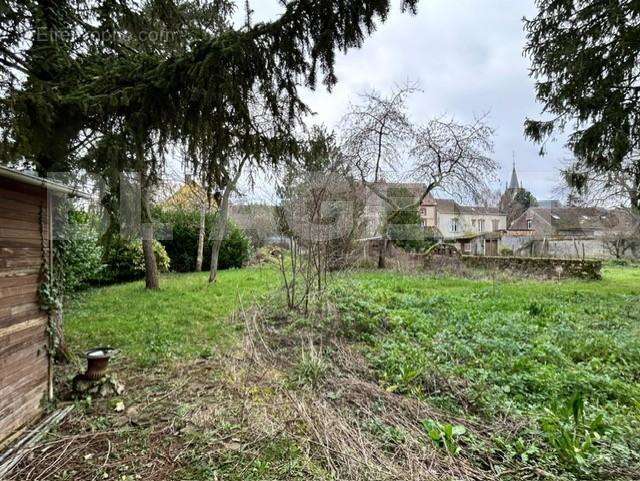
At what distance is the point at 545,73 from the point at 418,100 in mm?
5325

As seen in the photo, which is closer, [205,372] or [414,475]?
[414,475]

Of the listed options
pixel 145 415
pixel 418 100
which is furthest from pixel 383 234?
pixel 145 415

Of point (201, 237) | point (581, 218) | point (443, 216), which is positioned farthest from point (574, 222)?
point (201, 237)

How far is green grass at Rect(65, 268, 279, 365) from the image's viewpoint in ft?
14.8

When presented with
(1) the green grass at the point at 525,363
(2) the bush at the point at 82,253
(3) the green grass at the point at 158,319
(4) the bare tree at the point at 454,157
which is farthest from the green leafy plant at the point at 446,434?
(4) the bare tree at the point at 454,157

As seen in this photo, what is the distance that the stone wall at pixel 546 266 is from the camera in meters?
11.1

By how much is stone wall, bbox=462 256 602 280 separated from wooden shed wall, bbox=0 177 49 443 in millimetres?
12518

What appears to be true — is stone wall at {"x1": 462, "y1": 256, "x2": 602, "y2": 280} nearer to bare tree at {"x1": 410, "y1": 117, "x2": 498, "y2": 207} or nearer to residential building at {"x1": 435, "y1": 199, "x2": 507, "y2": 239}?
bare tree at {"x1": 410, "y1": 117, "x2": 498, "y2": 207}

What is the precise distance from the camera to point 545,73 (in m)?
7.27

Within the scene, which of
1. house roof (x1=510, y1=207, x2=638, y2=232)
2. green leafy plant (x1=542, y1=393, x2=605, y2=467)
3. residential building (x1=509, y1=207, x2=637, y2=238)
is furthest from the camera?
residential building (x1=509, y1=207, x2=637, y2=238)

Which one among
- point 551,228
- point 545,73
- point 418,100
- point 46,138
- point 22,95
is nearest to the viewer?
point 22,95

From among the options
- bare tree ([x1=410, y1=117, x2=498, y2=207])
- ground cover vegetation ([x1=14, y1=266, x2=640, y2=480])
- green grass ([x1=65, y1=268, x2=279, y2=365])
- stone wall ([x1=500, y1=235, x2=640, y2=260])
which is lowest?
ground cover vegetation ([x1=14, y1=266, x2=640, y2=480])

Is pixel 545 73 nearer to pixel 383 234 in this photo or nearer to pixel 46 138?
pixel 383 234

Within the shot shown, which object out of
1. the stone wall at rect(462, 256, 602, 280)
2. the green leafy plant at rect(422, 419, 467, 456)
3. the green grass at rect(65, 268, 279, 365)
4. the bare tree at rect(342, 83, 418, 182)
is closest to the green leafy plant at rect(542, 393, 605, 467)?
the green leafy plant at rect(422, 419, 467, 456)
